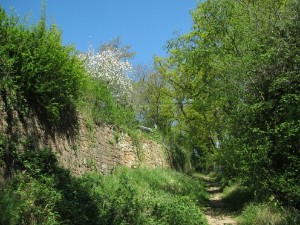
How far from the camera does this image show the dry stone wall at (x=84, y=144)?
9.22 m

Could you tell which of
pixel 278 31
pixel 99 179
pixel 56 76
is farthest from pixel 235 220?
pixel 56 76

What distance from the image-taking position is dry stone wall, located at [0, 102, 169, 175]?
9.22 metres

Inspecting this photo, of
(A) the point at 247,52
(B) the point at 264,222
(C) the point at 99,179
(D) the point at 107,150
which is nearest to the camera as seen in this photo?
(B) the point at 264,222

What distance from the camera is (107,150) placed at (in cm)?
1427

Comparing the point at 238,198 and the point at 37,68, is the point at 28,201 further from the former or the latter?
the point at 238,198

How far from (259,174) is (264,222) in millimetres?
1320

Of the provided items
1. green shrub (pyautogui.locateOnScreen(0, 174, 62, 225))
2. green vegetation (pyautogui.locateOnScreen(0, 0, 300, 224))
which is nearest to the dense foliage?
green vegetation (pyautogui.locateOnScreen(0, 0, 300, 224))

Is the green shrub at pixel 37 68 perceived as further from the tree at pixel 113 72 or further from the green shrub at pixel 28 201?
the tree at pixel 113 72

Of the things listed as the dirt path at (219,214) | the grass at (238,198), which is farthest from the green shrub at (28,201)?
the grass at (238,198)

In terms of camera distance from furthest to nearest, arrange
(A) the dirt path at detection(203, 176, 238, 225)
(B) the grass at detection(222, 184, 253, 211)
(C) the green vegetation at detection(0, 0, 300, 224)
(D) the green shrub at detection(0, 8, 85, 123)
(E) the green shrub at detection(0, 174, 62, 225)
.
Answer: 1. (B) the grass at detection(222, 184, 253, 211)
2. (A) the dirt path at detection(203, 176, 238, 225)
3. (D) the green shrub at detection(0, 8, 85, 123)
4. (C) the green vegetation at detection(0, 0, 300, 224)
5. (E) the green shrub at detection(0, 174, 62, 225)

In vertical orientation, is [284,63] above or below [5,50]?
below

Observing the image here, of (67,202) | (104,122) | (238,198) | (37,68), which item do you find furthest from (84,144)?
(238,198)

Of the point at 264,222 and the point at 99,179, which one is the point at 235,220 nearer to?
the point at 264,222

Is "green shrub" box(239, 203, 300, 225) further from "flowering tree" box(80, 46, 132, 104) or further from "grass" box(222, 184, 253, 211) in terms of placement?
"flowering tree" box(80, 46, 132, 104)
